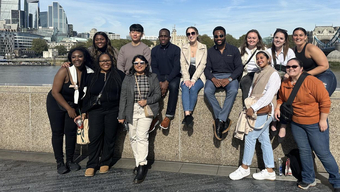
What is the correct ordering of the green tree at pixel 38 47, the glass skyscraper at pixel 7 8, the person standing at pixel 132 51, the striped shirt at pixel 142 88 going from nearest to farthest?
the striped shirt at pixel 142 88, the person standing at pixel 132 51, the green tree at pixel 38 47, the glass skyscraper at pixel 7 8

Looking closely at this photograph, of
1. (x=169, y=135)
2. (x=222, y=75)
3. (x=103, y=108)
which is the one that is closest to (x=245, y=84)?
(x=222, y=75)

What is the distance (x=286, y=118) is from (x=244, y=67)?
1.21 m

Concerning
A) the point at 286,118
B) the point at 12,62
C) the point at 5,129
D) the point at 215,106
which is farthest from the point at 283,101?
the point at 12,62

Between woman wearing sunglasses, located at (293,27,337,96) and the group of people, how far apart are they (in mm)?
12

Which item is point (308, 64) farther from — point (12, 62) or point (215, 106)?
point (12, 62)

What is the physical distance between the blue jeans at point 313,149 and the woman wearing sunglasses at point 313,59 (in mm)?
729

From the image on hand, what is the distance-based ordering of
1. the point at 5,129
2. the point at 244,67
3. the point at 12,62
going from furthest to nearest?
the point at 12,62
the point at 5,129
the point at 244,67

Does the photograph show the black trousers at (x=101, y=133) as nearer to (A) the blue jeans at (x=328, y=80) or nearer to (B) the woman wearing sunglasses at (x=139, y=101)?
(B) the woman wearing sunglasses at (x=139, y=101)

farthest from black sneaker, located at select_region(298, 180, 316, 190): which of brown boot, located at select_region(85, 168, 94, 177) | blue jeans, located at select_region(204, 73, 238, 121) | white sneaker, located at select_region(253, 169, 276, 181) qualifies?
brown boot, located at select_region(85, 168, 94, 177)

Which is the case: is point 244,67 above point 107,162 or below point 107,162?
above

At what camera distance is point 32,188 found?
373 cm

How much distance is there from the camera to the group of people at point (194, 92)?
12.0ft

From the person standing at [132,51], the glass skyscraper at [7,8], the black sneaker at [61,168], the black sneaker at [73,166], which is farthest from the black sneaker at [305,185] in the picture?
the glass skyscraper at [7,8]

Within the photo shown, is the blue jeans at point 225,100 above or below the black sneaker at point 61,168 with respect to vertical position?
above
